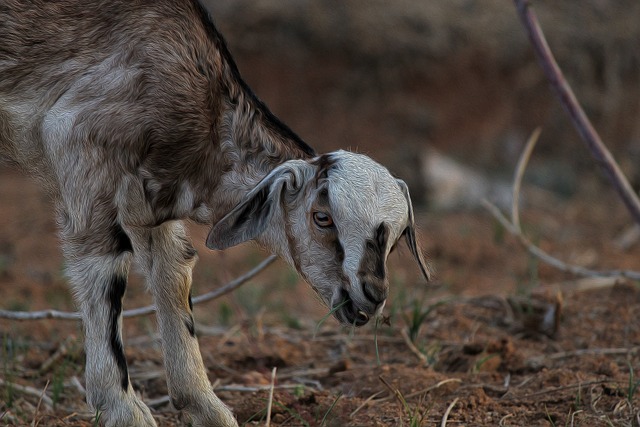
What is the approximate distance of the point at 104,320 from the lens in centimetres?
428

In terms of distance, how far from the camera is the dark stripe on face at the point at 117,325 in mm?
4250

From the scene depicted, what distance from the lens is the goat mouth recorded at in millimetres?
3871

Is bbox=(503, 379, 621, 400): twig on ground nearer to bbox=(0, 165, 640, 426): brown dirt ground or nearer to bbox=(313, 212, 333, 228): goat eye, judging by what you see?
bbox=(0, 165, 640, 426): brown dirt ground

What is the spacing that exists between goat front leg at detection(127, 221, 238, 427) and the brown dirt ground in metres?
0.18

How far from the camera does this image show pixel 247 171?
4.45 meters

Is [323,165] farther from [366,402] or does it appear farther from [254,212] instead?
[366,402]

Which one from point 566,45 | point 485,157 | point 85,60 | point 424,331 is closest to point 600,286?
point 424,331

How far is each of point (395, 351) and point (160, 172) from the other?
2168 mm

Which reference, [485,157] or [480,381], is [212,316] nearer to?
[480,381]

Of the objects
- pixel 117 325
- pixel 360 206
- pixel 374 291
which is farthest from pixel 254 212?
pixel 117 325

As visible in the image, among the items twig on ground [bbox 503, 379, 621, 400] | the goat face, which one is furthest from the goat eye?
twig on ground [bbox 503, 379, 621, 400]

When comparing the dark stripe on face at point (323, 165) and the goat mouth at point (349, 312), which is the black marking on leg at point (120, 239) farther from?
the goat mouth at point (349, 312)

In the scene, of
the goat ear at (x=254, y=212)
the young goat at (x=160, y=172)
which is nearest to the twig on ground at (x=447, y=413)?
the young goat at (x=160, y=172)

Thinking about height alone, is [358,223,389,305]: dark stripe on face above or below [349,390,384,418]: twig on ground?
above
